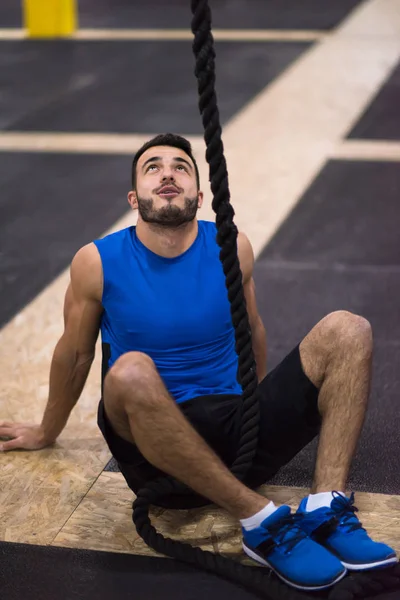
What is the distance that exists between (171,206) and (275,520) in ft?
3.01

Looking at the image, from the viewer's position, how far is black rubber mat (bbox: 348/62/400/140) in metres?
7.24

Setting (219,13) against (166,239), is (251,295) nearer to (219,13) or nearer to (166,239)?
(166,239)

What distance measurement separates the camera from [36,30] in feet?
36.6

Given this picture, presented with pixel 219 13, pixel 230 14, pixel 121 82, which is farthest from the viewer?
pixel 219 13

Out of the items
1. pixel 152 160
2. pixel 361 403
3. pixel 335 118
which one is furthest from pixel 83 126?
pixel 361 403

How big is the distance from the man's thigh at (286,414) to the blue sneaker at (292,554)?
0.75 ft

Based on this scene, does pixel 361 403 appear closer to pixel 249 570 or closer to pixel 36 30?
pixel 249 570

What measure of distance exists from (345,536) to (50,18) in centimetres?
928

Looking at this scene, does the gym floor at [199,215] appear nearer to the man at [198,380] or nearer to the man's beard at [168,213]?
the man at [198,380]

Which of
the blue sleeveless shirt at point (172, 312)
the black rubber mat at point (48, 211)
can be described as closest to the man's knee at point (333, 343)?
the blue sleeveless shirt at point (172, 312)

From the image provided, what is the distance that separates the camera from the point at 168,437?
104 inches

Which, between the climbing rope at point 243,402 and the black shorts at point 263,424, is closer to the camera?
the climbing rope at point 243,402

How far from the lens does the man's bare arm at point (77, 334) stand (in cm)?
296

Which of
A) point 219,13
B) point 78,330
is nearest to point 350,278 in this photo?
point 78,330
